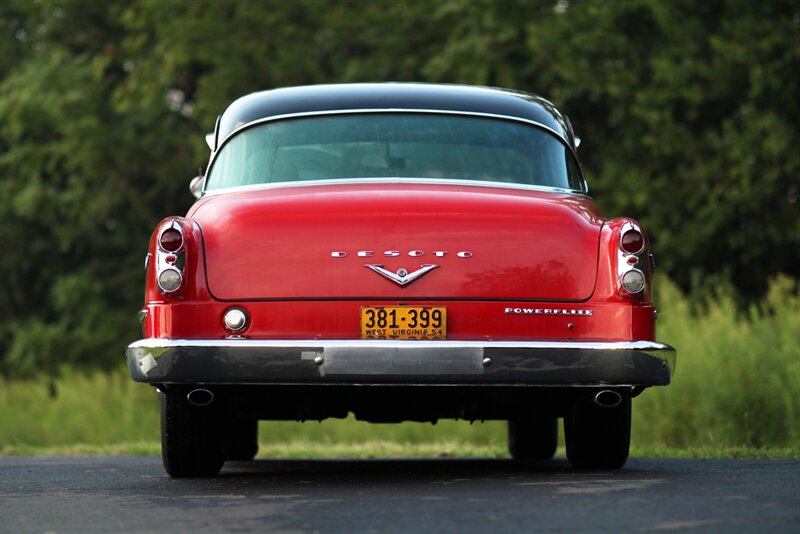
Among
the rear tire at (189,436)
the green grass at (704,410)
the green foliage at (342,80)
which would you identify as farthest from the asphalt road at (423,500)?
the green foliage at (342,80)

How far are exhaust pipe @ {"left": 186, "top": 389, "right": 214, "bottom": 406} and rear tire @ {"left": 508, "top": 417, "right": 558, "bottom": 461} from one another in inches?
147

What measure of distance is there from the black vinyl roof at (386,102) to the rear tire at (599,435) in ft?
5.30

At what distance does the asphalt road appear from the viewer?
19.3ft

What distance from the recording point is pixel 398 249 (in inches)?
291

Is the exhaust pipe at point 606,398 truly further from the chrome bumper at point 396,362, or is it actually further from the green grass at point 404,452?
the green grass at point 404,452

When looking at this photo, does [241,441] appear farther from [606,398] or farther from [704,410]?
[704,410]

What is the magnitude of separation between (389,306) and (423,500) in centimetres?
101

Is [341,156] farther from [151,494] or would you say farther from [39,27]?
[39,27]

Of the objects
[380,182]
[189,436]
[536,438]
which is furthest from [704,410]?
[189,436]

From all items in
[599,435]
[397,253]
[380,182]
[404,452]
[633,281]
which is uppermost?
[380,182]

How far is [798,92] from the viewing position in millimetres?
21812

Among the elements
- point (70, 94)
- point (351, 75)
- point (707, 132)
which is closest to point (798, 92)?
point (707, 132)

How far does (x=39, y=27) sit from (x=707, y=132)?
14.9 metres

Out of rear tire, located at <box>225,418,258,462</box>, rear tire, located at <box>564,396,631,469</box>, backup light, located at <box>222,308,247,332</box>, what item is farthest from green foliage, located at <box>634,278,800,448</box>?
backup light, located at <box>222,308,247,332</box>
